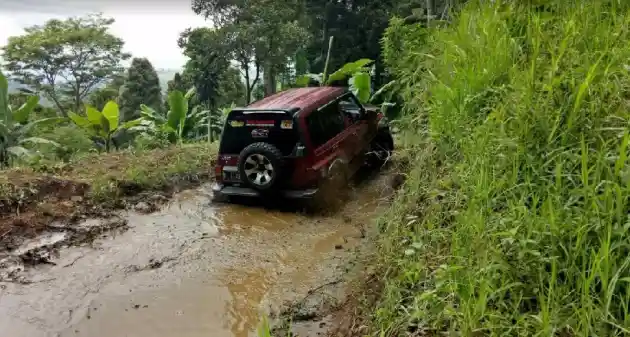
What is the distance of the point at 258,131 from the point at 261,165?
19.6 inches

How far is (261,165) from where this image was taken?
6.36 metres

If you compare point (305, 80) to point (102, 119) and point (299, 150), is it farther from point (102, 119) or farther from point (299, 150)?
point (299, 150)

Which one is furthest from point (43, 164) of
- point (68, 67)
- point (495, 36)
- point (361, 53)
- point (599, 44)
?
point (68, 67)

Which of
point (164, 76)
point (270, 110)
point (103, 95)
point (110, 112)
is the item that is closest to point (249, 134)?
point (270, 110)

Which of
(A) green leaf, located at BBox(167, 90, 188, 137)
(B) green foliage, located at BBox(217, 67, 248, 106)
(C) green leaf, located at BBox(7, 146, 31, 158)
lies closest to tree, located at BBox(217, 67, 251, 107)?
(B) green foliage, located at BBox(217, 67, 248, 106)

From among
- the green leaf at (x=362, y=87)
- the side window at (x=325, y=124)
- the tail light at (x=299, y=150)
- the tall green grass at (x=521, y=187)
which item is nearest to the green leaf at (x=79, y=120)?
the green leaf at (x=362, y=87)

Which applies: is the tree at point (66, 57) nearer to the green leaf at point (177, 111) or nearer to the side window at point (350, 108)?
the green leaf at point (177, 111)

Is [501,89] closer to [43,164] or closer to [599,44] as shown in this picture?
[599,44]

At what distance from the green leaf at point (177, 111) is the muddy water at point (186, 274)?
571 centimetres

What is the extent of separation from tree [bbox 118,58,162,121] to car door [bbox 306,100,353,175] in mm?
19740

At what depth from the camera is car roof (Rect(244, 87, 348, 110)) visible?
660 cm

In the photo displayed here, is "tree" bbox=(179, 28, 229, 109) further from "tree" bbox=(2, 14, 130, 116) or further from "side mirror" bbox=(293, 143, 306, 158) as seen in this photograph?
"side mirror" bbox=(293, 143, 306, 158)

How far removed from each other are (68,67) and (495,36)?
85.9 feet

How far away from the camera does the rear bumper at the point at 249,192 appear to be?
6.32 metres
